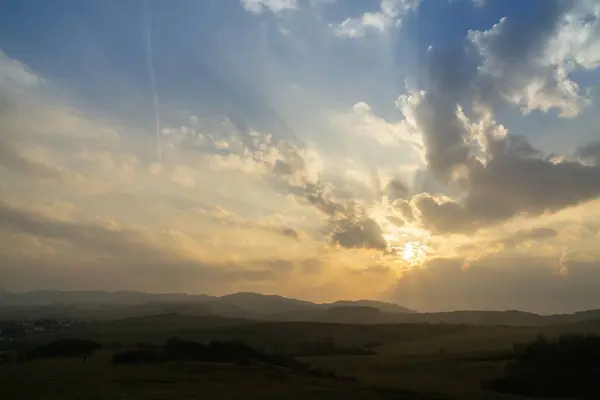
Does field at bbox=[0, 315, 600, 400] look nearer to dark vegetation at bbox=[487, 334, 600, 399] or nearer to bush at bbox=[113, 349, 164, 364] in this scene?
bush at bbox=[113, 349, 164, 364]

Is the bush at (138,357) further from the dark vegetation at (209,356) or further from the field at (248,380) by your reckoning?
the field at (248,380)

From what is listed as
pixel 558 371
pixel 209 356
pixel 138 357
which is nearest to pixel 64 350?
pixel 138 357

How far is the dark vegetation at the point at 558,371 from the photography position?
1462 inches

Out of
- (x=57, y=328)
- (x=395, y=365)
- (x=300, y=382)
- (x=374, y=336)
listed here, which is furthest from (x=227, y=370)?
(x=57, y=328)

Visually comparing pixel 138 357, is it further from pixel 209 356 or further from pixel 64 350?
pixel 64 350

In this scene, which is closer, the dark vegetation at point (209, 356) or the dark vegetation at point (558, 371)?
the dark vegetation at point (558, 371)

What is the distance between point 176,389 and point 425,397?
1433 cm

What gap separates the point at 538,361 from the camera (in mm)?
45906

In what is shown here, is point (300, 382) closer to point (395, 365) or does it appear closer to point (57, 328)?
point (395, 365)

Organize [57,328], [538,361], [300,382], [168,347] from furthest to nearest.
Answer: [57,328] < [168,347] < [538,361] < [300,382]

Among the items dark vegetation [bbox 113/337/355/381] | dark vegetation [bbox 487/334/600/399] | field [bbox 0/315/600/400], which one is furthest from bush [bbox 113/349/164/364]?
dark vegetation [bbox 487/334/600/399]

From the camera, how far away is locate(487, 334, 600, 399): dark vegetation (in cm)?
3712

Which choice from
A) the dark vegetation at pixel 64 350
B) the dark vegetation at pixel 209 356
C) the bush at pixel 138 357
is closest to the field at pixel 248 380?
the bush at pixel 138 357

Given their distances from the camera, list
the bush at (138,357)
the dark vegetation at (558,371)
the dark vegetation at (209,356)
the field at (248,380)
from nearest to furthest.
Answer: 1. the field at (248,380)
2. the dark vegetation at (558,371)
3. the bush at (138,357)
4. the dark vegetation at (209,356)
